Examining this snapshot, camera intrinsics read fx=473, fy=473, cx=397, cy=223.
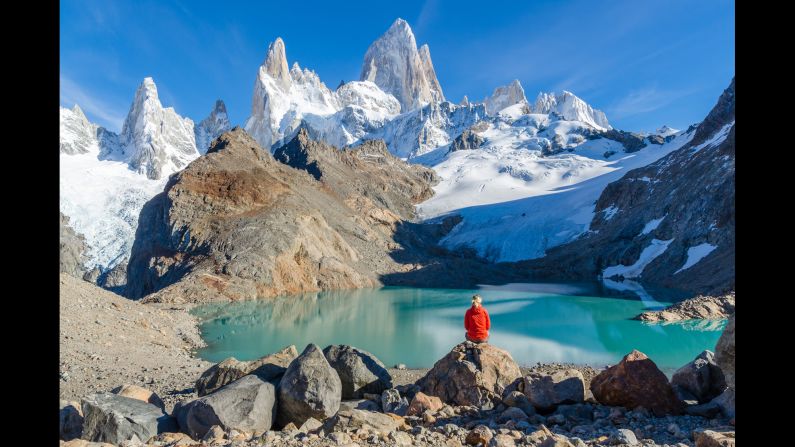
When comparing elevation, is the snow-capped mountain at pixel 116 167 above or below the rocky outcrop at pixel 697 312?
above

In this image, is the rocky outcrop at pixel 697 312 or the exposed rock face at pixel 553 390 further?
the rocky outcrop at pixel 697 312

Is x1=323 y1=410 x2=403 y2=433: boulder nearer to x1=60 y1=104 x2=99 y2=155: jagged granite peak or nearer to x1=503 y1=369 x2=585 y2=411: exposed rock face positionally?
x1=503 y1=369 x2=585 y2=411: exposed rock face

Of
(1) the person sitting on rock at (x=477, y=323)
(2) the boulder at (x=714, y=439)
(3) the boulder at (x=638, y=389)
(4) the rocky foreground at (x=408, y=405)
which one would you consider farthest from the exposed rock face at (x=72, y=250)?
(2) the boulder at (x=714, y=439)

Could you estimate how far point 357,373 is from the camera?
9531 mm

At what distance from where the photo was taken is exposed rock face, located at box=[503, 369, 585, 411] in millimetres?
7910

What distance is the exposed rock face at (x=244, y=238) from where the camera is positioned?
122ft

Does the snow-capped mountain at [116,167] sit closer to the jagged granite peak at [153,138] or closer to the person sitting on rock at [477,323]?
the jagged granite peak at [153,138]

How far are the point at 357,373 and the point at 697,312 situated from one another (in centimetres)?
2333

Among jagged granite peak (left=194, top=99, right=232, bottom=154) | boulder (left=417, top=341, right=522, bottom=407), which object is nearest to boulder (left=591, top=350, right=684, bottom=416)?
boulder (left=417, top=341, right=522, bottom=407)

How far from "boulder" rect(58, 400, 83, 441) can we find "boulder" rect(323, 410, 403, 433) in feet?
10.9

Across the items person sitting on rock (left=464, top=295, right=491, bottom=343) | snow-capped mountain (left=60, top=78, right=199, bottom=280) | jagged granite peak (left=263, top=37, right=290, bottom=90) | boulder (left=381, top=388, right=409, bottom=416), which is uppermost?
jagged granite peak (left=263, top=37, right=290, bottom=90)

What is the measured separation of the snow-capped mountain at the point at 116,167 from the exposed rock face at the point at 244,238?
4523cm

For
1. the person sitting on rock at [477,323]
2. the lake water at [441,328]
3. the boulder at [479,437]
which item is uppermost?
the person sitting on rock at [477,323]
